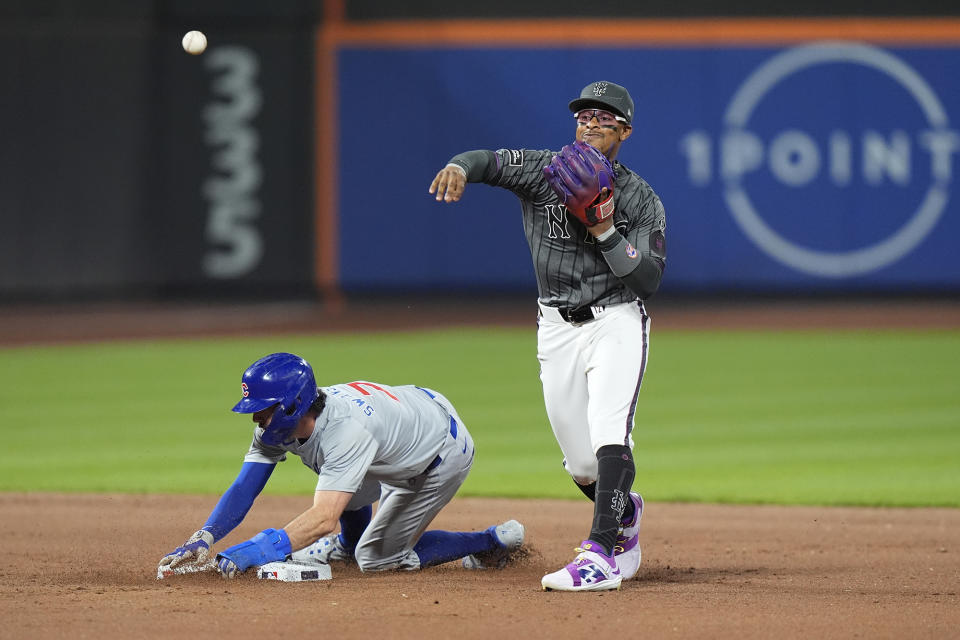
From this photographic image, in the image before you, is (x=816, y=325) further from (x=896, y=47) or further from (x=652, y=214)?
(x=652, y=214)

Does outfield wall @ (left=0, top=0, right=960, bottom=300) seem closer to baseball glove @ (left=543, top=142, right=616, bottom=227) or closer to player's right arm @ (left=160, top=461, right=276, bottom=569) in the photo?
baseball glove @ (left=543, top=142, right=616, bottom=227)

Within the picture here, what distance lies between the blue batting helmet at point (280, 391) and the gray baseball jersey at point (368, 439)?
6.1 inches

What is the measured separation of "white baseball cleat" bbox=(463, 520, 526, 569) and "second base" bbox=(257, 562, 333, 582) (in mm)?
841

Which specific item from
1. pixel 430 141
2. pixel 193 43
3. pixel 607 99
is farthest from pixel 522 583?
pixel 430 141

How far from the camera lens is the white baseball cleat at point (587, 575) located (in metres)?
5.32

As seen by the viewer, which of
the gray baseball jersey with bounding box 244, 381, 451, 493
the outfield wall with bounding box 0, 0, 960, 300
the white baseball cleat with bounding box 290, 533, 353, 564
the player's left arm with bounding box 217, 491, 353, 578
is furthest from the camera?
the outfield wall with bounding box 0, 0, 960, 300

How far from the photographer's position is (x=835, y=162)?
19.4 m

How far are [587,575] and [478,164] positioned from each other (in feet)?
5.55

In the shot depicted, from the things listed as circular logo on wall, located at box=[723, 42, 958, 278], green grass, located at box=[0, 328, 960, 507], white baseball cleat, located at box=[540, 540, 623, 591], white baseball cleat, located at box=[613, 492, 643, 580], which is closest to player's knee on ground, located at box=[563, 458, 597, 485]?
white baseball cleat, located at box=[613, 492, 643, 580]

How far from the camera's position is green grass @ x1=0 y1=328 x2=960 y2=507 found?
898cm

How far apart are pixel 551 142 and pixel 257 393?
573 inches

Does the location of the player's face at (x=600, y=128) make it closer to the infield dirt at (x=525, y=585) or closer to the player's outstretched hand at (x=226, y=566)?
the infield dirt at (x=525, y=585)

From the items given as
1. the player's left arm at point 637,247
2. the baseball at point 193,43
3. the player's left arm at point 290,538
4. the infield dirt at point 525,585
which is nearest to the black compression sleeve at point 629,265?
the player's left arm at point 637,247

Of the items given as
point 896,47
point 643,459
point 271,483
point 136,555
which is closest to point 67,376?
point 271,483
